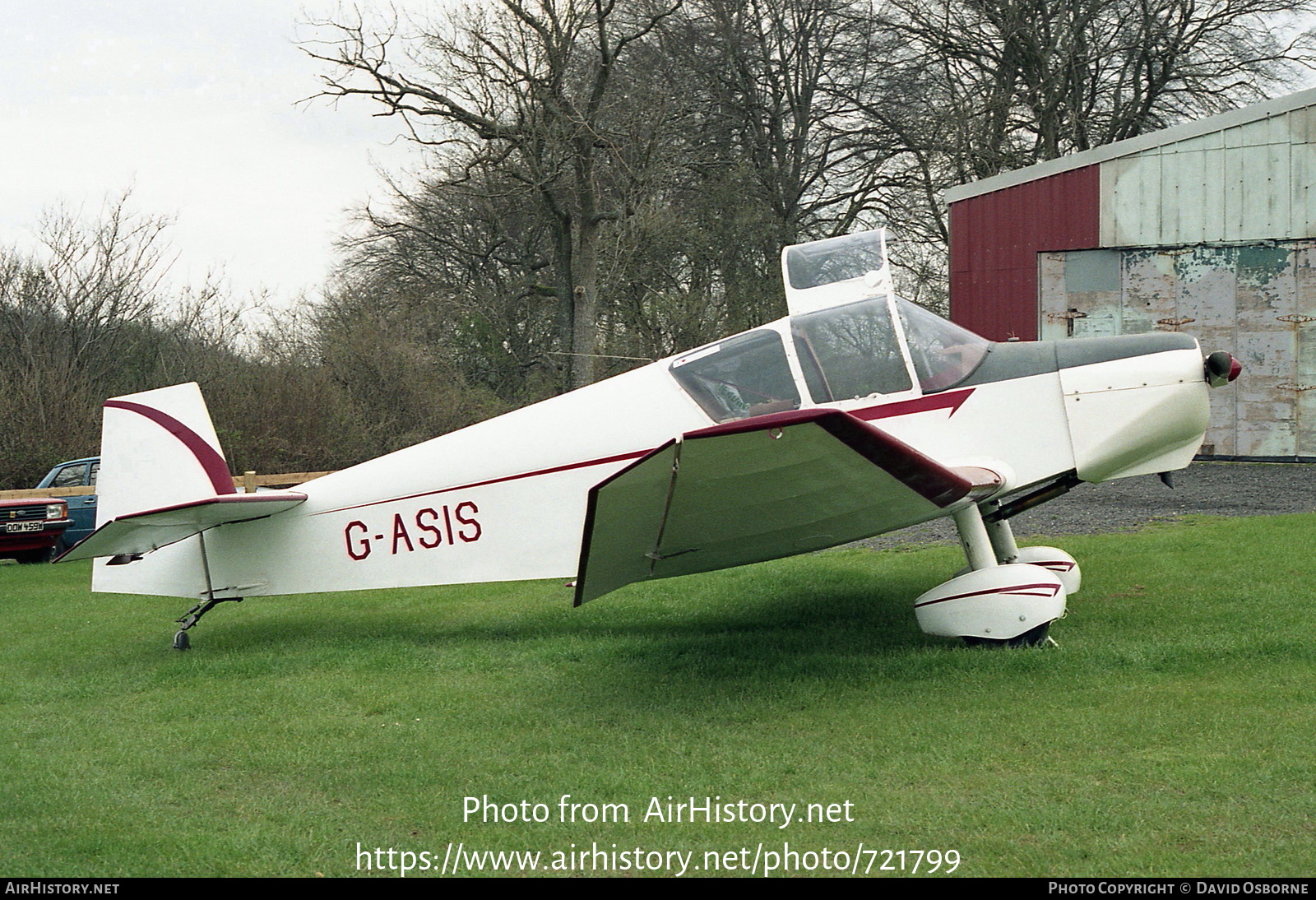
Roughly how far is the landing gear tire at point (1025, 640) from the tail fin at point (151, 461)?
4856mm

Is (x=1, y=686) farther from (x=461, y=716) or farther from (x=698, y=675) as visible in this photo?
(x=698, y=675)

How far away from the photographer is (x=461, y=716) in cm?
534

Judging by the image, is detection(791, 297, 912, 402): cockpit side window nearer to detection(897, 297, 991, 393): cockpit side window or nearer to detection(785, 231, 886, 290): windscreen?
detection(897, 297, 991, 393): cockpit side window

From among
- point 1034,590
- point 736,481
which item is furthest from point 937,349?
point 736,481

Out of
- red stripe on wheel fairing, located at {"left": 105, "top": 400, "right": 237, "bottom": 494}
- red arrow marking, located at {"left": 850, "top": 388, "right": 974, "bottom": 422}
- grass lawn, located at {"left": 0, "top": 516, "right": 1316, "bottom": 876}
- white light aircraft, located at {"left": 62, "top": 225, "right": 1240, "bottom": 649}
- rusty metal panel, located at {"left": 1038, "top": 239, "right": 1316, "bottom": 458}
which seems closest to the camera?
grass lawn, located at {"left": 0, "top": 516, "right": 1316, "bottom": 876}

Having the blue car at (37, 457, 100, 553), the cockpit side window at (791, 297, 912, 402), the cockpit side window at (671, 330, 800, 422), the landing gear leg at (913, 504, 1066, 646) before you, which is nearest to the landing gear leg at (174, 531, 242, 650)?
the cockpit side window at (671, 330, 800, 422)

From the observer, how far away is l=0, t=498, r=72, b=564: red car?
13.6 meters

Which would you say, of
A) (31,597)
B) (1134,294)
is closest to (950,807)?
(31,597)

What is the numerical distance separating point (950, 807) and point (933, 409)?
2.93m

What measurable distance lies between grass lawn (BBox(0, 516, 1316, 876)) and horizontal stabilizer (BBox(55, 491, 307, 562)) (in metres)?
0.80

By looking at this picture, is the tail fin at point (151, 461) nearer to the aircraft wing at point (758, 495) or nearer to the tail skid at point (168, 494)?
the tail skid at point (168, 494)

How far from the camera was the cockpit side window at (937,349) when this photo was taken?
627cm

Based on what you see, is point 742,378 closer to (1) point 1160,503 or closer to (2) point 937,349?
(2) point 937,349

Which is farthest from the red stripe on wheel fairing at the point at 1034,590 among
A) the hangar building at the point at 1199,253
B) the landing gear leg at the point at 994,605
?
the hangar building at the point at 1199,253
